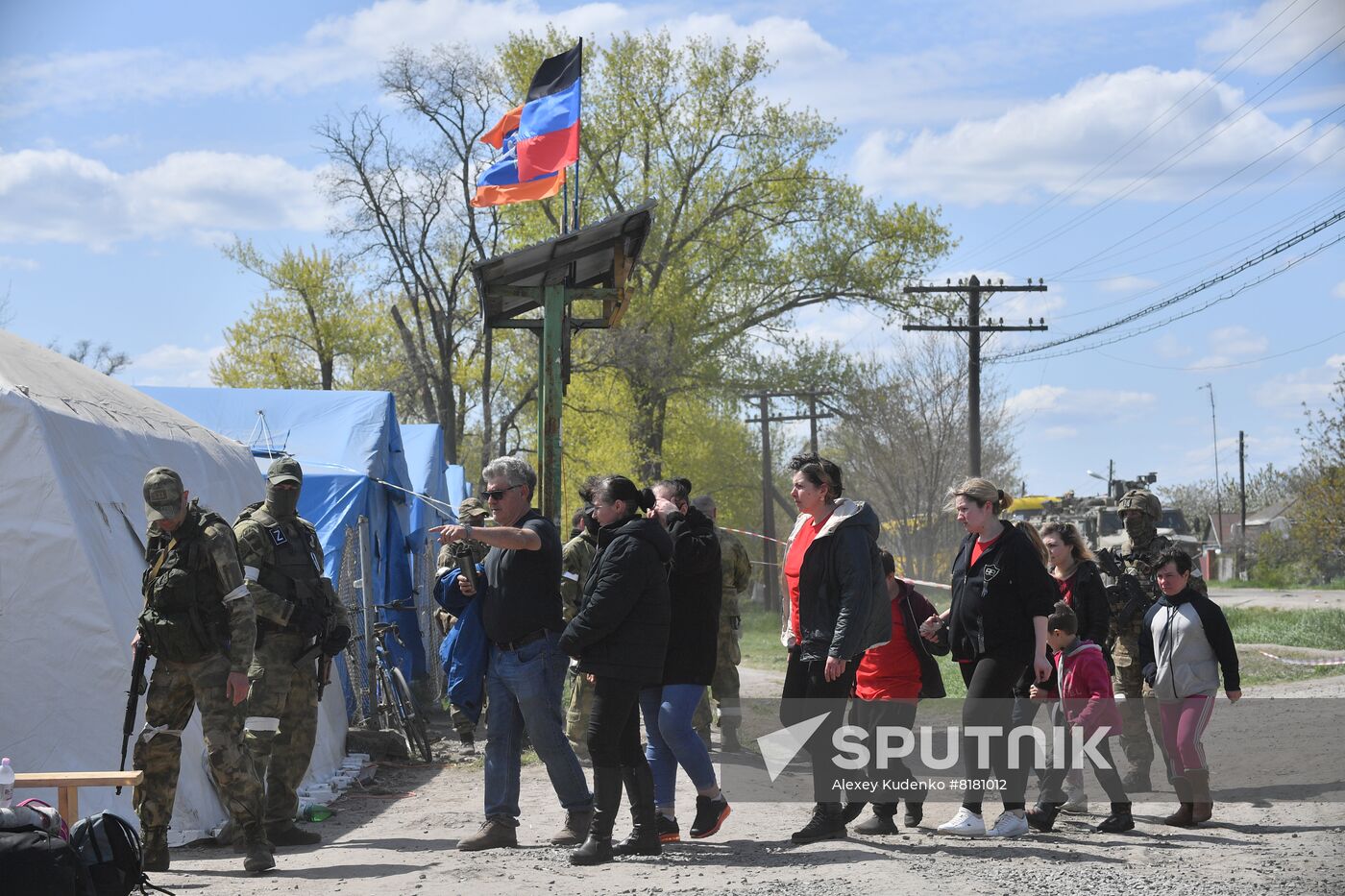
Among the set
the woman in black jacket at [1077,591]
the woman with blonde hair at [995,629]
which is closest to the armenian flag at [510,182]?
the woman in black jacket at [1077,591]

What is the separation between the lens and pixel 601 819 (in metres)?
6.81

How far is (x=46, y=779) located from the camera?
563 cm

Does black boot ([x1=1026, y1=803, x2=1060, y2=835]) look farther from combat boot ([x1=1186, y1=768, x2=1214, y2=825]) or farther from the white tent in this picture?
the white tent

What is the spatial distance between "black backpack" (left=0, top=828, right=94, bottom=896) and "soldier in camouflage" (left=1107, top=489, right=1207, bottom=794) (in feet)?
20.4

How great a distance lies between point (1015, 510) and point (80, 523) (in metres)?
35.1

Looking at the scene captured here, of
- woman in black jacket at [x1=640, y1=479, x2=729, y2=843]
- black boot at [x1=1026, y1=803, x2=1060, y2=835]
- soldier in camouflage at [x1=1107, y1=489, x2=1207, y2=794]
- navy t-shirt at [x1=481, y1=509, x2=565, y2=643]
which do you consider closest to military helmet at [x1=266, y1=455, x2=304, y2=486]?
navy t-shirt at [x1=481, y1=509, x2=565, y2=643]

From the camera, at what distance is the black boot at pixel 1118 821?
7.30 m

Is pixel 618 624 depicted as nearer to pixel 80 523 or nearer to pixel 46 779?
pixel 46 779

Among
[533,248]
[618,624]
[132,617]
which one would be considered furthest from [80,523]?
[533,248]

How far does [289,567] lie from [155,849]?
178 cm

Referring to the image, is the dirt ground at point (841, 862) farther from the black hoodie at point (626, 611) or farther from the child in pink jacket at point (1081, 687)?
the black hoodie at point (626, 611)

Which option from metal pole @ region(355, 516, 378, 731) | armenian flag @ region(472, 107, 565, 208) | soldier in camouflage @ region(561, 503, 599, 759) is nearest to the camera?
soldier in camouflage @ region(561, 503, 599, 759)

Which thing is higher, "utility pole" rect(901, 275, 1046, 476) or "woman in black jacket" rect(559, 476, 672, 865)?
"utility pole" rect(901, 275, 1046, 476)

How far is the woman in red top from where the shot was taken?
7.54 m
